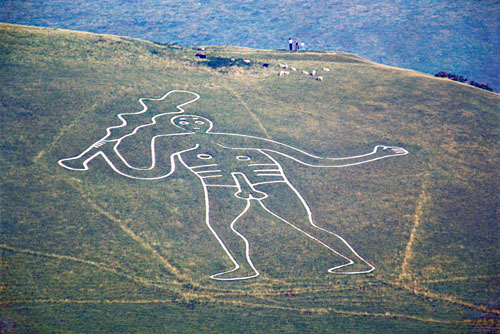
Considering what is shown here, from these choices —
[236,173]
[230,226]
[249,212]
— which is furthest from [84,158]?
[249,212]

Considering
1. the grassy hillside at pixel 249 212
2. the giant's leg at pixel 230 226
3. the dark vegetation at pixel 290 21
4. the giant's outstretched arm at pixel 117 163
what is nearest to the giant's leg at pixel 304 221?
the grassy hillside at pixel 249 212

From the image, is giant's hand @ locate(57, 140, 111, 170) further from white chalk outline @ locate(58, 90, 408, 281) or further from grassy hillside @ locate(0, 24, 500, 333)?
grassy hillside @ locate(0, 24, 500, 333)

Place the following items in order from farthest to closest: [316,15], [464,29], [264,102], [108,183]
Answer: [316,15], [464,29], [264,102], [108,183]

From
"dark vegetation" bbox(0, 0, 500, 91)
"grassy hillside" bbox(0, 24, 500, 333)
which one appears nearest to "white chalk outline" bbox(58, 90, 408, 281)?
"grassy hillside" bbox(0, 24, 500, 333)

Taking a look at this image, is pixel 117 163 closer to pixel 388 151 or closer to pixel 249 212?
pixel 249 212

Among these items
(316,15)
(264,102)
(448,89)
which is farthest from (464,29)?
(264,102)

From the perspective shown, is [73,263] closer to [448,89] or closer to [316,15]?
[448,89]
